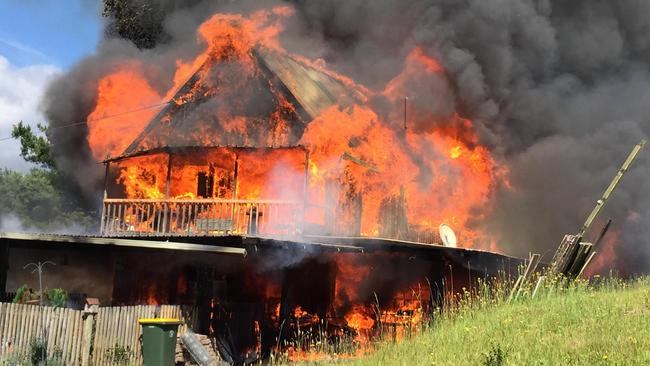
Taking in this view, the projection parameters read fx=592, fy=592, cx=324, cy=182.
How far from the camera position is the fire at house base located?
558 inches

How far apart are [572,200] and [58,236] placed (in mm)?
Answer: 20951

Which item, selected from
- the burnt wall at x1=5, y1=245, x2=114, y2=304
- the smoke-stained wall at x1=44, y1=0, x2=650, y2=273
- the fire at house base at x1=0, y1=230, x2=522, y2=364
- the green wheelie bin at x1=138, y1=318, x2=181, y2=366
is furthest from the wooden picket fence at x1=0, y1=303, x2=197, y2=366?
the smoke-stained wall at x1=44, y1=0, x2=650, y2=273

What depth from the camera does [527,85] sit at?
26.3 m

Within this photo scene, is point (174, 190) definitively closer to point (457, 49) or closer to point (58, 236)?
point (58, 236)

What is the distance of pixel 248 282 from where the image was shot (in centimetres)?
1688

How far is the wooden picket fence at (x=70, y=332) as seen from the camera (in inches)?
440

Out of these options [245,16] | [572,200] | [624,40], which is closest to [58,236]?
[245,16]

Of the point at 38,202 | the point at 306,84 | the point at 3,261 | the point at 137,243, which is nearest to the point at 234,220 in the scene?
the point at 137,243

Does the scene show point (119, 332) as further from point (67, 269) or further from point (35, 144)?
point (35, 144)

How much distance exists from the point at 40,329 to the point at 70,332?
29.0 inches

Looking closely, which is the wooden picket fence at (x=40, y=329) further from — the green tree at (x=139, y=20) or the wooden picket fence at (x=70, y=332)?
the green tree at (x=139, y=20)

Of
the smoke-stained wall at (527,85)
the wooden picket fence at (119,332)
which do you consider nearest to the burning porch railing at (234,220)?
the wooden picket fence at (119,332)

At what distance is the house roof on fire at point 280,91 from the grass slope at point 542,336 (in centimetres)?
1071

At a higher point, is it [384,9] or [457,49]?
[384,9]
